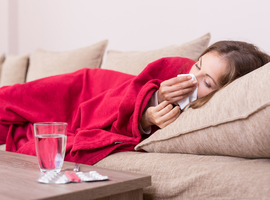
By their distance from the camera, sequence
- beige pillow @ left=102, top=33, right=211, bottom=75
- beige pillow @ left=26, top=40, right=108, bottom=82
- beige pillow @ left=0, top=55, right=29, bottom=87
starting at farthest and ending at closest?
beige pillow @ left=0, top=55, right=29, bottom=87, beige pillow @ left=26, top=40, right=108, bottom=82, beige pillow @ left=102, top=33, right=211, bottom=75

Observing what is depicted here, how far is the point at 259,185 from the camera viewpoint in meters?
0.63

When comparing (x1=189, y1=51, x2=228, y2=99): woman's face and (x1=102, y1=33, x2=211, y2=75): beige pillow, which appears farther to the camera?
(x1=102, y1=33, x2=211, y2=75): beige pillow

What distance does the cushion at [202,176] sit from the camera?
645mm

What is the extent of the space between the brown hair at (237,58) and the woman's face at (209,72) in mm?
14

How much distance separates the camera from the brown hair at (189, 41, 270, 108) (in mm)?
1005

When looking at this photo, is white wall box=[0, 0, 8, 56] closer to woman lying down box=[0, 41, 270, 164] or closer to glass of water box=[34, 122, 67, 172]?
woman lying down box=[0, 41, 270, 164]

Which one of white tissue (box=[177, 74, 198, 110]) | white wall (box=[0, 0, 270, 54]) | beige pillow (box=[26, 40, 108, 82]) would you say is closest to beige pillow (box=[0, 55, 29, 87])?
beige pillow (box=[26, 40, 108, 82])

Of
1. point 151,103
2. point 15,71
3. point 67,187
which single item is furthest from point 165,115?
point 15,71

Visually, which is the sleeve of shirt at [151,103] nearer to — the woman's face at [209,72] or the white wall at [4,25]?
the woman's face at [209,72]

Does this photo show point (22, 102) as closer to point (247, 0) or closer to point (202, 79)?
point (202, 79)

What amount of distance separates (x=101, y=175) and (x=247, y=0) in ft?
4.05

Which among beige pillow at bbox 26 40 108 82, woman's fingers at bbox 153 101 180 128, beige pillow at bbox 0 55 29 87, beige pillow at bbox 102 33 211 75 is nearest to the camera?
woman's fingers at bbox 153 101 180 128

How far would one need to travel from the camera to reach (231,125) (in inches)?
30.6

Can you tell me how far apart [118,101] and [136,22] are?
1.10 meters
